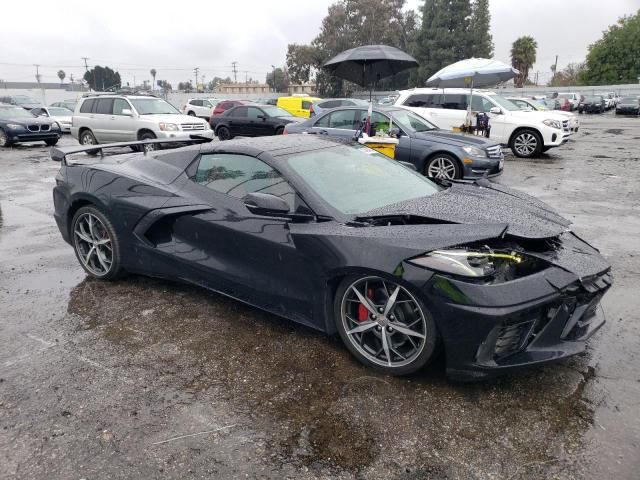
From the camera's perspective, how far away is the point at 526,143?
1314cm

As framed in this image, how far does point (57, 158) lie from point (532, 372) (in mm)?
4334

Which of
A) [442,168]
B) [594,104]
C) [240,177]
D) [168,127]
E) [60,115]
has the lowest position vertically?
[442,168]

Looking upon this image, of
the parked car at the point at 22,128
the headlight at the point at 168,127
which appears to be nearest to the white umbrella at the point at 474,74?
the headlight at the point at 168,127

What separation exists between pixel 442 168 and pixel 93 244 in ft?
20.5

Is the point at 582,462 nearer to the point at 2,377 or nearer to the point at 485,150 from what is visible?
the point at 2,377

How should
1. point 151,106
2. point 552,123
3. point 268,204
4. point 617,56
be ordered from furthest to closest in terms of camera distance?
point 617,56 < point 151,106 < point 552,123 < point 268,204

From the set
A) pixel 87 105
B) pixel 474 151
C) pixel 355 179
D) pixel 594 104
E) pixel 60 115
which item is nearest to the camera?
pixel 355 179

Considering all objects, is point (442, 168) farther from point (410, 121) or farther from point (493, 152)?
point (410, 121)

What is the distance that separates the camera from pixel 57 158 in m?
4.65

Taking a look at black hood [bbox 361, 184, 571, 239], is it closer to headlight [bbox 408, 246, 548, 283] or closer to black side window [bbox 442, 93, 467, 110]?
headlight [bbox 408, 246, 548, 283]

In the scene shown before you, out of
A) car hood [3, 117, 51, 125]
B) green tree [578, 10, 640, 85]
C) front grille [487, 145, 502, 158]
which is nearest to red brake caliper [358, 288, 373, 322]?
front grille [487, 145, 502, 158]

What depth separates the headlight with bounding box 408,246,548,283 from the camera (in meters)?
2.55

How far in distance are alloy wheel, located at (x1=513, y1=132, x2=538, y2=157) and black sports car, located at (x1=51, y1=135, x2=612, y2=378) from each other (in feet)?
32.8

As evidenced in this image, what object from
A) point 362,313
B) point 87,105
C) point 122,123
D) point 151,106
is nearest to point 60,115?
point 87,105
